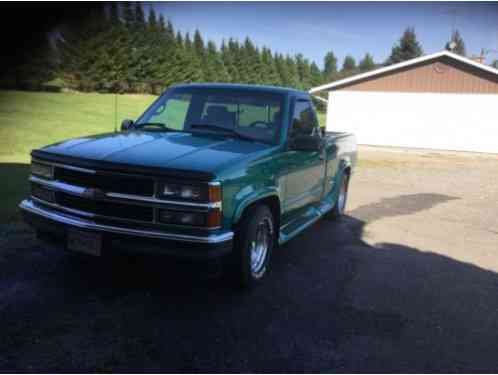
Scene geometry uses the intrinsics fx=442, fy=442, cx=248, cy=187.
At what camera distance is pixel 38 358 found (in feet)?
9.68

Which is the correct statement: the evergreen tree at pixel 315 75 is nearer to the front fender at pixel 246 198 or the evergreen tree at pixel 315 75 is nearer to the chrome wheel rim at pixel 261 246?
the chrome wheel rim at pixel 261 246

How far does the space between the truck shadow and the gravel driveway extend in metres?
0.01

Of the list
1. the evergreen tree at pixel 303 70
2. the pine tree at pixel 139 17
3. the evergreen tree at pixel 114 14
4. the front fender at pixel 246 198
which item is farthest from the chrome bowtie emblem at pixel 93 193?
the evergreen tree at pixel 303 70

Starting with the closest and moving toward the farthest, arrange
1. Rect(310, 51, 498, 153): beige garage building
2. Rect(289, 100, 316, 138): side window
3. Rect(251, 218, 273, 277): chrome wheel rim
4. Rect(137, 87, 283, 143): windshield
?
1. Rect(251, 218, 273, 277): chrome wheel rim
2. Rect(137, 87, 283, 143): windshield
3. Rect(289, 100, 316, 138): side window
4. Rect(310, 51, 498, 153): beige garage building

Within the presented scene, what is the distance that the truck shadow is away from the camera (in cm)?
308

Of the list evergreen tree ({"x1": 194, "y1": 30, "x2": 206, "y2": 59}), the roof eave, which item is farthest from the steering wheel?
evergreen tree ({"x1": 194, "y1": 30, "x2": 206, "y2": 59})

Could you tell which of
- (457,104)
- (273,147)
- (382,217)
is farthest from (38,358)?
(457,104)

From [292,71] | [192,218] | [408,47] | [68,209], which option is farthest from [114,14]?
[408,47]

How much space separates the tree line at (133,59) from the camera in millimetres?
32812

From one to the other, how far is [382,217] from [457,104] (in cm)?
1540

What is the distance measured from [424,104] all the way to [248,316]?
19887 millimetres

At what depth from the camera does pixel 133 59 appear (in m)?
37.6

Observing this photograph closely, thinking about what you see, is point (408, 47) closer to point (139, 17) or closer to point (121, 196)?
point (139, 17)

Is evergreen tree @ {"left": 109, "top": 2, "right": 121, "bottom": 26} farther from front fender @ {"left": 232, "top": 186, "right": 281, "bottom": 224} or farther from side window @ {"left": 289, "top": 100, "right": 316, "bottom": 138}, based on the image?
front fender @ {"left": 232, "top": 186, "right": 281, "bottom": 224}
